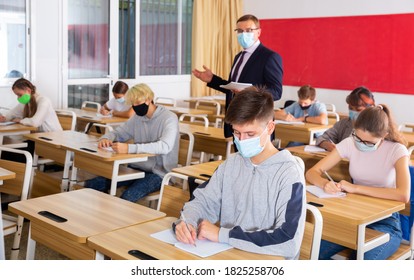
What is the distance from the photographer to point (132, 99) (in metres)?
3.92

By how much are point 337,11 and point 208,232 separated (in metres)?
6.65

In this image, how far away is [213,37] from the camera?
8.89 meters

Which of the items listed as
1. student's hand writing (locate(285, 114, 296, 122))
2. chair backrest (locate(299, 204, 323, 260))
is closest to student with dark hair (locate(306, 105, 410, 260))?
chair backrest (locate(299, 204, 323, 260))

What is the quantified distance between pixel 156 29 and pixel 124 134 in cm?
452

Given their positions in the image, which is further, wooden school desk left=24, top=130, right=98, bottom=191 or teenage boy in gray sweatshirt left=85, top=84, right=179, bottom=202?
wooden school desk left=24, top=130, right=98, bottom=191

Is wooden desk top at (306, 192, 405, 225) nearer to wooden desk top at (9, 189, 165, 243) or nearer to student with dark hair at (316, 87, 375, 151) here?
wooden desk top at (9, 189, 165, 243)

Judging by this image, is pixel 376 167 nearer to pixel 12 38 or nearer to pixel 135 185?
pixel 135 185

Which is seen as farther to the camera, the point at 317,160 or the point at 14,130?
the point at 14,130

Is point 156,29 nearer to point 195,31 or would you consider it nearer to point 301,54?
point 195,31

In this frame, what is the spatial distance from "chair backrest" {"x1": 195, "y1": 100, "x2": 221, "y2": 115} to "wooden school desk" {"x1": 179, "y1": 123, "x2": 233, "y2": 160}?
2.22m

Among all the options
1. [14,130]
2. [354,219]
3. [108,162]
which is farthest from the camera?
[14,130]

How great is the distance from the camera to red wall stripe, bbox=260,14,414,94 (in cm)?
741

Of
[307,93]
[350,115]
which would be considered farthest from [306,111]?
[350,115]
